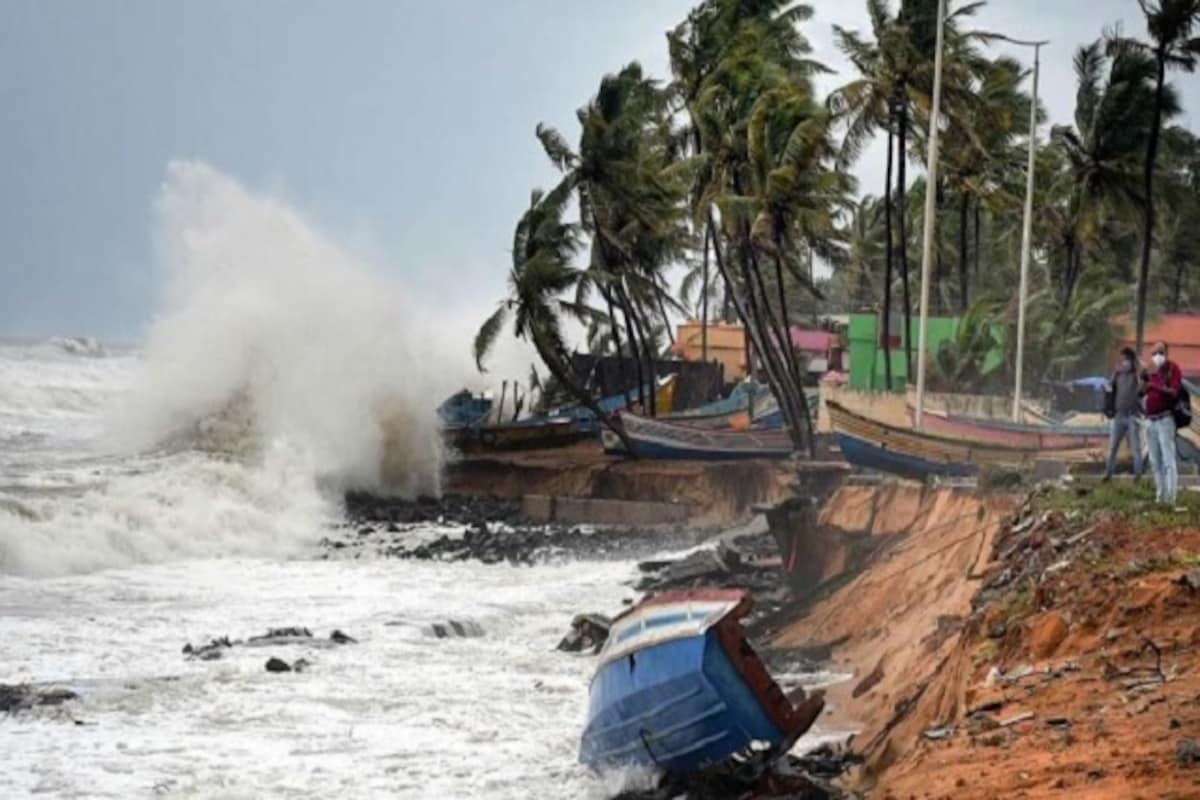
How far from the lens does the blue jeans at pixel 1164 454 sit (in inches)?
596

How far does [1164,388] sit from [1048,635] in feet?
16.5

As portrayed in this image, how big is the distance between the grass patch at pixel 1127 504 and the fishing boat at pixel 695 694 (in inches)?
156

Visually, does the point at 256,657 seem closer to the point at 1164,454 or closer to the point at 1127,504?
the point at 1127,504

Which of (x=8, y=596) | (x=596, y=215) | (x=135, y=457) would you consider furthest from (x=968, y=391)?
(x=8, y=596)

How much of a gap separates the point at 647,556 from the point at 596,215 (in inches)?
633

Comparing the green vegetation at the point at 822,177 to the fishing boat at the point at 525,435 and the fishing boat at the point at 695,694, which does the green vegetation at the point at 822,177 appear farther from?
the fishing boat at the point at 695,694

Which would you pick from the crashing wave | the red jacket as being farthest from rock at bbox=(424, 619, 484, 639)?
the crashing wave

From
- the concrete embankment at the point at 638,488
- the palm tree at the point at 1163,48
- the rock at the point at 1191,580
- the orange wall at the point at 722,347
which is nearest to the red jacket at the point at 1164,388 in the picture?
the rock at the point at 1191,580

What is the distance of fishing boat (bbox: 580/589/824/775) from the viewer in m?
11.5

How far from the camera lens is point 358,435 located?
45.5 meters

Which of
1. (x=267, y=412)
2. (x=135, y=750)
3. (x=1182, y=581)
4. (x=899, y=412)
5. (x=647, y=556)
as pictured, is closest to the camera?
(x=1182, y=581)

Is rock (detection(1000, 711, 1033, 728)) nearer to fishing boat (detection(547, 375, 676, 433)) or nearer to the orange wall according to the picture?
fishing boat (detection(547, 375, 676, 433))

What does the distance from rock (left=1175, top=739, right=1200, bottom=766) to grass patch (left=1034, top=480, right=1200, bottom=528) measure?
604 cm

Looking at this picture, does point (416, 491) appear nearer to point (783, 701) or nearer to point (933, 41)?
point (933, 41)
